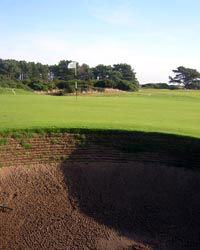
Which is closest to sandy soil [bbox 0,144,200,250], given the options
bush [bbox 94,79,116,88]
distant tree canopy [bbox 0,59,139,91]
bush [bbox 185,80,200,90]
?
bush [bbox 94,79,116,88]

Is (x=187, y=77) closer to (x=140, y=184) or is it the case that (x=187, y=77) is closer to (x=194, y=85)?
(x=194, y=85)

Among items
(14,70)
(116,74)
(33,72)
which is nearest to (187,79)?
(116,74)

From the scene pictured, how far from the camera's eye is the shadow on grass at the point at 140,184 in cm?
673

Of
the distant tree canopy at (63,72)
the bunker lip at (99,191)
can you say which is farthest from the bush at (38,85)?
the bunker lip at (99,191)

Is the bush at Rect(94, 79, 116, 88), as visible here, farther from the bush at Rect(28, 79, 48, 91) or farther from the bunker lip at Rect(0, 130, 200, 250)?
the bunker lip at Rect(0, 130, 200, 250)

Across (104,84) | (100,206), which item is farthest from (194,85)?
(100,206)

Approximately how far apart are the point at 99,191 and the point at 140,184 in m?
1.06

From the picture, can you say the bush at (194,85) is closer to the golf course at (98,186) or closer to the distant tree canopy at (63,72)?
the distant tree canopy at (63,72)

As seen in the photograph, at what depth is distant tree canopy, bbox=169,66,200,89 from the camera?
8396 centimetres

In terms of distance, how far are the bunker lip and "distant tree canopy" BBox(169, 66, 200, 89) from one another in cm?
7729

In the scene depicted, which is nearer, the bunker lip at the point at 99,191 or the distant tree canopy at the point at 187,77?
the bunker lip at the point at 99,191

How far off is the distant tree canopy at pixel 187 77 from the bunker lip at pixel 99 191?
77.3m

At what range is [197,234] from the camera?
6.54 meters

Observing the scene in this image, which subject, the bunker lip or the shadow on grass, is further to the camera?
the shadow on grass
